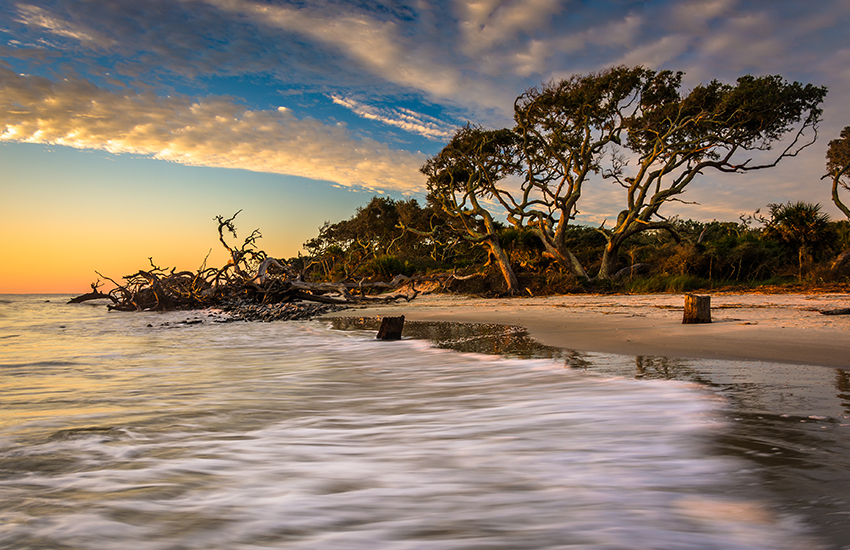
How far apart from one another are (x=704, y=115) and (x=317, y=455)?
19.8 m

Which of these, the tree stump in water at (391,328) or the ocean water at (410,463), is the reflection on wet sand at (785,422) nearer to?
the ocean water at (410,463)

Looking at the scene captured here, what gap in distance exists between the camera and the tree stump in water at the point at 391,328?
6828 millimetres

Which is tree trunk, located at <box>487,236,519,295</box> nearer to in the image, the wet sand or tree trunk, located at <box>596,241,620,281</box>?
tree trunk, located at <box>596,241,620,281</box>

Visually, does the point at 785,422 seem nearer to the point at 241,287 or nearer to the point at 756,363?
the point at 756,363

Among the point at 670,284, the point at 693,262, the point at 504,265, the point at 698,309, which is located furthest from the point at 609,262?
the point at 698,309

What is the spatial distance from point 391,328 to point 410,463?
474 centimetres

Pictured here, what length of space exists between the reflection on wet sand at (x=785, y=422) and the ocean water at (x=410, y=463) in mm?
19

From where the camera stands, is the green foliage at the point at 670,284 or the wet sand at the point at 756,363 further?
the green foliage at the point at 670,284

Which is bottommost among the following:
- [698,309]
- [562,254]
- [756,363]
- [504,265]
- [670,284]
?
[756,363]

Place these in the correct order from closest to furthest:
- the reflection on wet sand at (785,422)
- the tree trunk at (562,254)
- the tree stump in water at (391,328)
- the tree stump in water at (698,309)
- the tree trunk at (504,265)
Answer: the reflection on wet sand at (785,422) → the tree stump in water at (698,309) → the tree stump in water at (391,328) → the tree trunk at (504,265) → the tree trunk at (562,254)

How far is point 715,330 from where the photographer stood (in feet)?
18.0

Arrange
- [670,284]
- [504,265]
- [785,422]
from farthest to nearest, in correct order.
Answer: [504,265] < [670,284] < [785,422]

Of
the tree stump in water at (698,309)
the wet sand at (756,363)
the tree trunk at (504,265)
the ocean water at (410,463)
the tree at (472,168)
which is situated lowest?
the ocean water at (410,463)

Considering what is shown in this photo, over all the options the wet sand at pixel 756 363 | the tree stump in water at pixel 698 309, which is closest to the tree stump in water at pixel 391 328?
the wet sand at pixel 756 363
